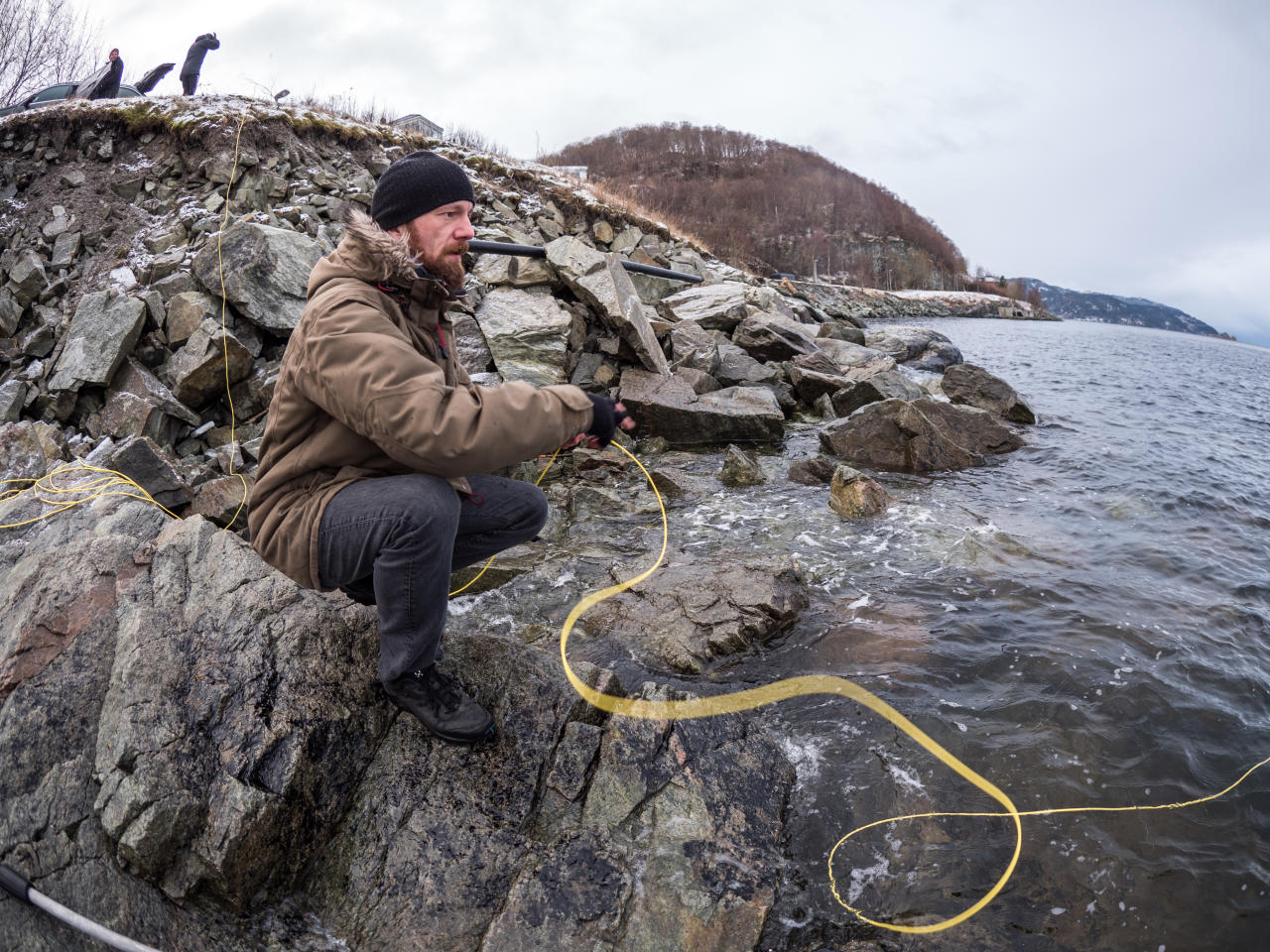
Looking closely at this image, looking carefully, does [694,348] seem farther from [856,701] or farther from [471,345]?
[856,701]

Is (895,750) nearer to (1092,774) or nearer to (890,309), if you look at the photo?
(1092,774)

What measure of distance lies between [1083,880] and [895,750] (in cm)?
90

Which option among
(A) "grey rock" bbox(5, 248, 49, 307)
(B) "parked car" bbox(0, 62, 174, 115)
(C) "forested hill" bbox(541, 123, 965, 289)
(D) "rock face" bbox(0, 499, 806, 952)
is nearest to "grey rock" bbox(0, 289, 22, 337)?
(A) "grey rock" bbox(5, 248, 49, 307)

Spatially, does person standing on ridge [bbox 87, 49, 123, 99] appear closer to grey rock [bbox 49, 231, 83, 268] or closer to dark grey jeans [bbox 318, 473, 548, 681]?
grey rock [bbox 49, 231, 83, 268]

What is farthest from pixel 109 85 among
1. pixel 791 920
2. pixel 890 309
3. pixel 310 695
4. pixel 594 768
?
pixel 890 309

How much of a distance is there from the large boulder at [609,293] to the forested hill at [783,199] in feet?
169

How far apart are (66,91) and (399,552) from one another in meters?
18.6

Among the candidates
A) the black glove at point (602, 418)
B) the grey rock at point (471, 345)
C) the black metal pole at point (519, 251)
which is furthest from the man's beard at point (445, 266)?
the grey rock at point (471, 345)

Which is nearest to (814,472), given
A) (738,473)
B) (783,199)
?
(738,473)

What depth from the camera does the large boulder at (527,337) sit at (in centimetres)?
866

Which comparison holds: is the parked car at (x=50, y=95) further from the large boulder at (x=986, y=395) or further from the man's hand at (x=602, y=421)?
the large boulder at (x=986, y=395)

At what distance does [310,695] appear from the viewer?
296 cm

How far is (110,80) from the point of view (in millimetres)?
13727

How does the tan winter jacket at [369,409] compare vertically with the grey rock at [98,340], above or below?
above
